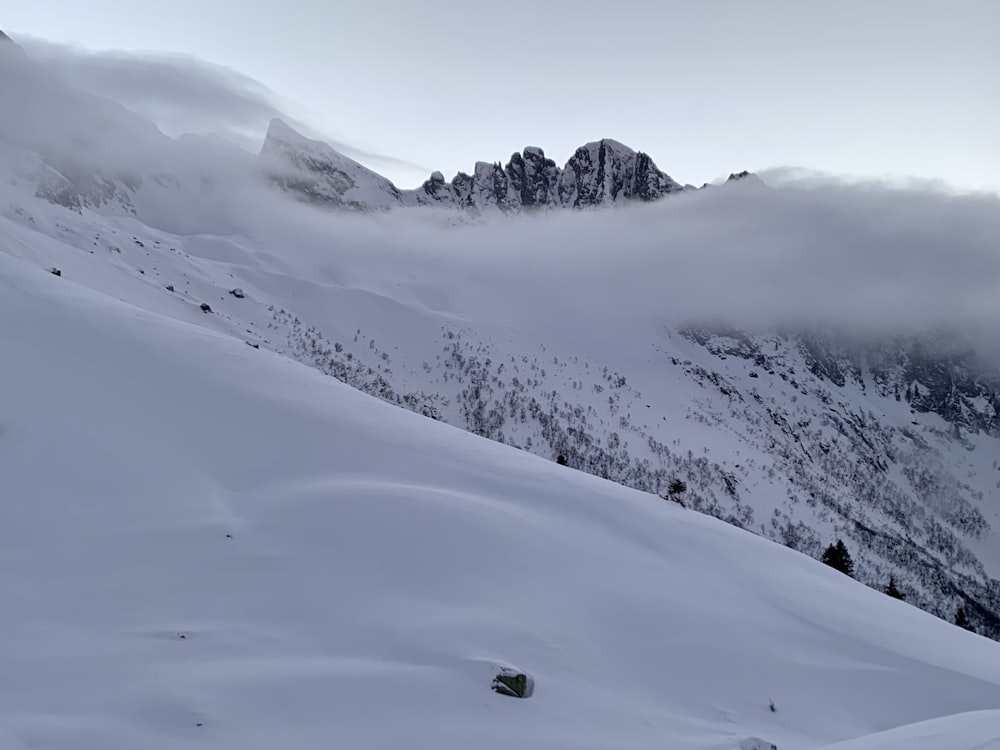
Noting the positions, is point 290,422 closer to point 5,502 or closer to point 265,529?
point 265,529

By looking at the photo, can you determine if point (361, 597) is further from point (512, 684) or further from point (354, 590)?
point (512, 684)

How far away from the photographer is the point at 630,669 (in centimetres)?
1050

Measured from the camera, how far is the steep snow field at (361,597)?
24.4 ft

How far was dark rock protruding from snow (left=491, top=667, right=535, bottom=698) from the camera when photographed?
8531mm

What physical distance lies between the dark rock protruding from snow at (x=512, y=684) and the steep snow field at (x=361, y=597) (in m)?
0.18

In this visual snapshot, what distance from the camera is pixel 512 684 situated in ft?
28.3

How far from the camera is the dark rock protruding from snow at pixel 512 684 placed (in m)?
8.53

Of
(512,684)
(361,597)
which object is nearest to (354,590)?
(361,597)

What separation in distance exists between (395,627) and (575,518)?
25.2 feet

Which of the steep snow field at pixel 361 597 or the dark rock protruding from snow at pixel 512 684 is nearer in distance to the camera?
the steep snow field at pixel 361 597

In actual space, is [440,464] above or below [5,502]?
above

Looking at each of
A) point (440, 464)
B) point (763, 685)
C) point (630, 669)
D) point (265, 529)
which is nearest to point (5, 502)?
point (265, 529)

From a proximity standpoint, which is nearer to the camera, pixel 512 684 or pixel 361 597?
pixel 512 684

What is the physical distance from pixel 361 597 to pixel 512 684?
3142 mm
